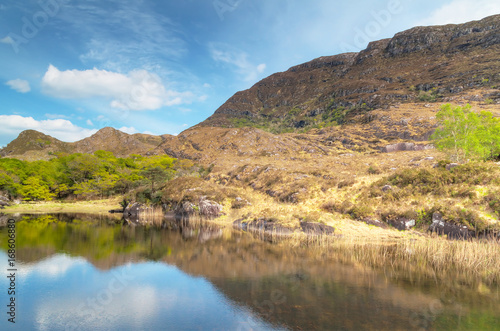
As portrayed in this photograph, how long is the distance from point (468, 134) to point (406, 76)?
11195 centimetres

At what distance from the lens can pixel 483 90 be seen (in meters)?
88.2

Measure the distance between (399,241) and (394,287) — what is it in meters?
9.89

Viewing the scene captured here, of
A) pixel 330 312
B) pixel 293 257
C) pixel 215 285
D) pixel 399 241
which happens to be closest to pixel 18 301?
pixel 215 285

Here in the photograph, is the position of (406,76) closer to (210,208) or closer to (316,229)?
(210,208)

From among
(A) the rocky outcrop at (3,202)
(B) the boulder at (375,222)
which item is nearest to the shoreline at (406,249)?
(B) the boulder at (375,222)

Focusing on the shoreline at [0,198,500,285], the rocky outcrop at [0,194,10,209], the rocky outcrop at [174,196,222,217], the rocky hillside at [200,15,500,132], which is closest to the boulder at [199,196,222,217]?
the rocky outcrop at [174,196,222,217]

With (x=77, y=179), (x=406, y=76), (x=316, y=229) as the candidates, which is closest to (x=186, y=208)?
(x=316, y=229)

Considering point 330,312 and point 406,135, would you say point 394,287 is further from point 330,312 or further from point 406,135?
point 406,135

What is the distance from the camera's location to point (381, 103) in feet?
366

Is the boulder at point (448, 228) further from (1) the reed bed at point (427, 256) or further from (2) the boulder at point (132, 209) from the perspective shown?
(2) the boulder at point (132, 209)

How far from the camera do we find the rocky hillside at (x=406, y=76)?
339 ft

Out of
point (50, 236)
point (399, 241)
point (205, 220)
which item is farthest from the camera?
point (205, 220)

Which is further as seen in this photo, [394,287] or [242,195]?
[242,195]

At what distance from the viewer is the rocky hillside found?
10319cm
